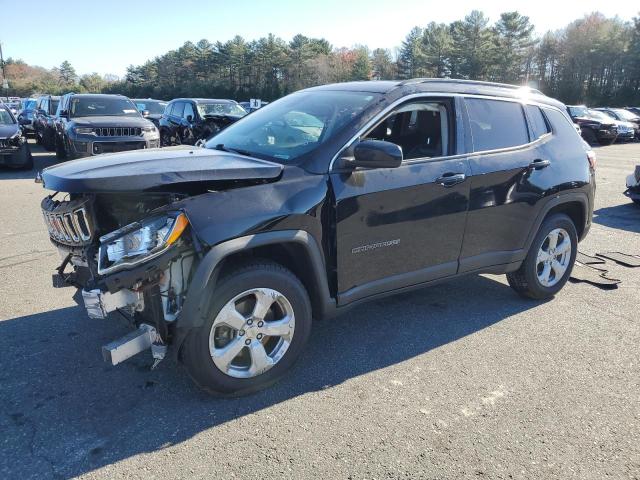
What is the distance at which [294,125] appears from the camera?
376 cm

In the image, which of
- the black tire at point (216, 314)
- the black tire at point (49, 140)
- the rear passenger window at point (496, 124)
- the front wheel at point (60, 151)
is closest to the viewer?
the black tire at point (216, 314)

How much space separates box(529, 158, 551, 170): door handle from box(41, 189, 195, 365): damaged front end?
3.03m

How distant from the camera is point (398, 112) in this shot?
12.1 ft

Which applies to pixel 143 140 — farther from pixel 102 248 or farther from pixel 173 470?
pixel 173 470

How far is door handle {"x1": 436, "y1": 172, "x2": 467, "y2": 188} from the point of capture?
3.68m

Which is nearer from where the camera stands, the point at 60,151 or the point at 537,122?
the point at 537,122

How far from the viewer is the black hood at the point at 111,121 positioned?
38.3 ft

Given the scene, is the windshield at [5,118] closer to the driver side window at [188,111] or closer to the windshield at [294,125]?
the driver side window at [188,111]

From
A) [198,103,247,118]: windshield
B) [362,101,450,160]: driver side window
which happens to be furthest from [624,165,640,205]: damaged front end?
[198,103,247,118]: windshield

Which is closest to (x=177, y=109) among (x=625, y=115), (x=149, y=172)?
(x=149, y=172)

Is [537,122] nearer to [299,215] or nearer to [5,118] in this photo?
[299,215]

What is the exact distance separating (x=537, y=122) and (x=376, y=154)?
218 cm

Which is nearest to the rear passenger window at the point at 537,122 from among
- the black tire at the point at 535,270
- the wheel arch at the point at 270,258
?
the black tire at the point at 535,270

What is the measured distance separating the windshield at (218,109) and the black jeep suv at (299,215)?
10.7 meters
